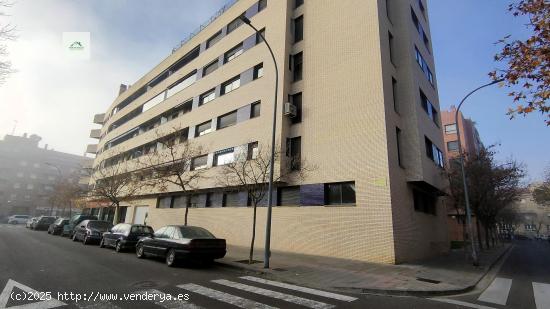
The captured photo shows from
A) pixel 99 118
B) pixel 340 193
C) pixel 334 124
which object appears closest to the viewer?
pixel 340 193

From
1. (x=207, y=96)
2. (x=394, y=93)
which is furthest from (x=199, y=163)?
(x=394, y=93)

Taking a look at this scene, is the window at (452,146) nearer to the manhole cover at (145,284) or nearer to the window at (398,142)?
the window at (398,142)

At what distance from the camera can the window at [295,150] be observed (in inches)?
638

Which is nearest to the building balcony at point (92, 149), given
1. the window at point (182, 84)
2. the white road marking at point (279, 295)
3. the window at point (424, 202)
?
the window at point (182, 84)

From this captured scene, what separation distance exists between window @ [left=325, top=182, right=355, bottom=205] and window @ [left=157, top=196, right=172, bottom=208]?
1669 cm

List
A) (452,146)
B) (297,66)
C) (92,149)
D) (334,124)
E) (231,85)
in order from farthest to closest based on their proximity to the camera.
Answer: (92,149) → (452,146) → (231,85) → (297,66) → (334,124)

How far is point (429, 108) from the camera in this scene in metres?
19.8

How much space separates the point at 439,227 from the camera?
1972cm

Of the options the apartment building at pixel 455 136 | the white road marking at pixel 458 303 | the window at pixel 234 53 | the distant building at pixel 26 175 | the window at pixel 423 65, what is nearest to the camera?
the white road marking at pixel 458 303

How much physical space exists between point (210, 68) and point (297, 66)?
10152mm

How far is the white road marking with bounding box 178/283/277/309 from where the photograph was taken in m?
5.66

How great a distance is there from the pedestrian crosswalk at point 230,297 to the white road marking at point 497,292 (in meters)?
3.61

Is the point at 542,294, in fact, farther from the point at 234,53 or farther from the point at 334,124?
the point at 234,53

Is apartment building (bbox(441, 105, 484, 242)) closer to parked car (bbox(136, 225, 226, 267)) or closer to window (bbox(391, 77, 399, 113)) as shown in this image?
window (bbox(391, 77, 399, 113))
